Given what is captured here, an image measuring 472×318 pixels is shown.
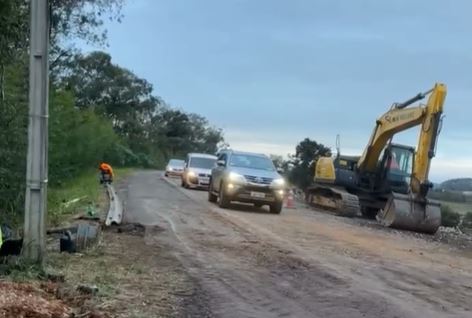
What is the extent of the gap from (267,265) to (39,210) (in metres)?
3.84

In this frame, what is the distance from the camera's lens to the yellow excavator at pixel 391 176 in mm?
21531

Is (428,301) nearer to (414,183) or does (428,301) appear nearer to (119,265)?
(119,265)

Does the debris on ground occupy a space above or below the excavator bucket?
above

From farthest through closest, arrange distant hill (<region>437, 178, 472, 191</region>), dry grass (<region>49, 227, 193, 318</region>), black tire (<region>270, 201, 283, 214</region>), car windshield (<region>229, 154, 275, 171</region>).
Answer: distant hill (<region>437, 178, 472, 191</region>)
car windshield (<region>229, 154, 275, 171</region>)
black tire (<region>270, 201, 283, 214</region>)
dry grass (<region>49, 227, 193, 318</region>)

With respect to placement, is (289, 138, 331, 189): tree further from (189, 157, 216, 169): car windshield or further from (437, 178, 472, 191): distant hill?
(437, 178, 472, 191): distant hill

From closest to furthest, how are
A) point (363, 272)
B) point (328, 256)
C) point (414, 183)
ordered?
point (363, 272) < point (328, 256) < point (414, 183)

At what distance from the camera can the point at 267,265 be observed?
11273 millimetres

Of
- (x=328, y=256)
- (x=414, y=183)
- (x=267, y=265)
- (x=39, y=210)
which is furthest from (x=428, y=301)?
(x=414, y=183)

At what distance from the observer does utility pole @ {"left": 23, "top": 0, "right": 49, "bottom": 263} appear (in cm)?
910

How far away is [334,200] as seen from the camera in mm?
27453

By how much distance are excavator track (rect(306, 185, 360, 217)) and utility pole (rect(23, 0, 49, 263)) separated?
702 inches

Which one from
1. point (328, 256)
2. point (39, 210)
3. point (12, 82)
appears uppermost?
point (12, 82)

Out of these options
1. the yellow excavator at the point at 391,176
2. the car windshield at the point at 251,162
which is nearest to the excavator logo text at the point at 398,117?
the yellow excavator at the point at 391,176

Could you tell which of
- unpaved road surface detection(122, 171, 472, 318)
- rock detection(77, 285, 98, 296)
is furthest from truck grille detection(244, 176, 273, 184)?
rock detection(77, 285, 98, 296)
